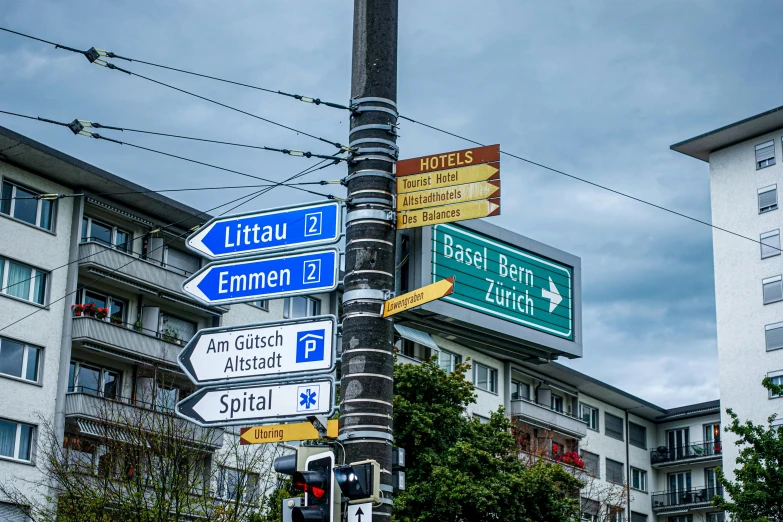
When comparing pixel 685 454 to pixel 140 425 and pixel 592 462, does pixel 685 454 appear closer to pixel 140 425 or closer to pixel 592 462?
pixel 592 462

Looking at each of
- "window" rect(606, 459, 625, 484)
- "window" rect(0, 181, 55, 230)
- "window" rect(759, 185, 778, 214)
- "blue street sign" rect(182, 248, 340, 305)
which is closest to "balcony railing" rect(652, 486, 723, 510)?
"window" rect(606, 459, 625, 484)

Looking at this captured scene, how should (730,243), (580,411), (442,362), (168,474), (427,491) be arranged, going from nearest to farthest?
(168,474)
(427,491)
(442,362)
(730,243)
(580,411)

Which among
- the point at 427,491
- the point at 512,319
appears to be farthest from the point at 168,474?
the point at 512,319

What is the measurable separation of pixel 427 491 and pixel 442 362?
21693 millimetres

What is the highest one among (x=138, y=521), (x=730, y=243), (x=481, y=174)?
(x=730, y=243)

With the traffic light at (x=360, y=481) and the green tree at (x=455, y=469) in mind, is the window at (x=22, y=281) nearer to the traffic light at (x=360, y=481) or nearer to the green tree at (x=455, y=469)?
the green tree at (x=455, y=469)

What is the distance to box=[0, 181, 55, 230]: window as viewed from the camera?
39156mm

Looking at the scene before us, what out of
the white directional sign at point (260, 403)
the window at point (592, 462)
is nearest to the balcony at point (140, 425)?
the white directional sign at point (260, 403)

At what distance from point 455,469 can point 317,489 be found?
88.1 ft

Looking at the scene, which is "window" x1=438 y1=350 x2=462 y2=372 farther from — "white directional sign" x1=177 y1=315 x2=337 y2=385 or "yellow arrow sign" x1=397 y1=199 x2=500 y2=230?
"yellow arrow sign" x1=397 y1=199 x2=500 y2=230

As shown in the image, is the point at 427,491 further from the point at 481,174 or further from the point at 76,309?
the point at 481,174

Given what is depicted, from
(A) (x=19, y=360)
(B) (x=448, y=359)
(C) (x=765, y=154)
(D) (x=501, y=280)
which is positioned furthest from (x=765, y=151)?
(D) (x=501, y=280)

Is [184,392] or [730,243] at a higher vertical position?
[730,243]

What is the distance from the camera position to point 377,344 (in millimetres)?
9867
